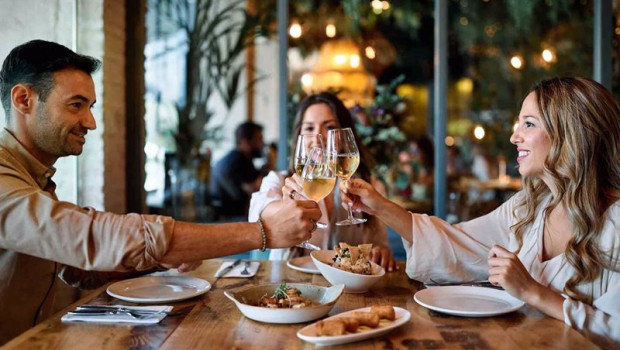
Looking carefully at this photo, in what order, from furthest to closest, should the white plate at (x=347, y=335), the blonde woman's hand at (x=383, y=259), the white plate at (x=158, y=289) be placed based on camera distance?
the blonde woman's hand at (x=383, y=259) → the white plate at (x=158, y=289) → the white plate at (x=347, y=335)

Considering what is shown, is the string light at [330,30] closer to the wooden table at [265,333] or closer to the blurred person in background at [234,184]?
the blurred person in background at [234,184]

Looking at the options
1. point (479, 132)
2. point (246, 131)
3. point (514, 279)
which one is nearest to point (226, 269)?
point (514, 279)

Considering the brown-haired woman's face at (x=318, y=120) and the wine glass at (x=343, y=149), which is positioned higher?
the brown-haired woman's face at (x=318, y=120)

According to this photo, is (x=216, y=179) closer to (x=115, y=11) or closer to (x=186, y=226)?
(x=115, y=11)

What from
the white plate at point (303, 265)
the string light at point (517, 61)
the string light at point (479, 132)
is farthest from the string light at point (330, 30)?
the white plate at point (303, 265)

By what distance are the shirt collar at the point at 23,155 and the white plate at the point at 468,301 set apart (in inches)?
46.3

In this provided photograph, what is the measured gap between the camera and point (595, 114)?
188 cm

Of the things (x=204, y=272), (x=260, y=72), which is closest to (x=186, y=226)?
(x=204, y=272)

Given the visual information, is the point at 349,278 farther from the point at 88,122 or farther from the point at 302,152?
the point at 88,122

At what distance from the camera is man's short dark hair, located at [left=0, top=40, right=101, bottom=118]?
1.88 meters

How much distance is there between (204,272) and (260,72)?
553cm

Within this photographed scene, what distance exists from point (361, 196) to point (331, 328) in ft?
2.62

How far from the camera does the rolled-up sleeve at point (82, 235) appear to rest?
155 centimetres

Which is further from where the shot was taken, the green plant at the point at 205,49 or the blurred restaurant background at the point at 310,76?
the green plant at the point at 205,49
